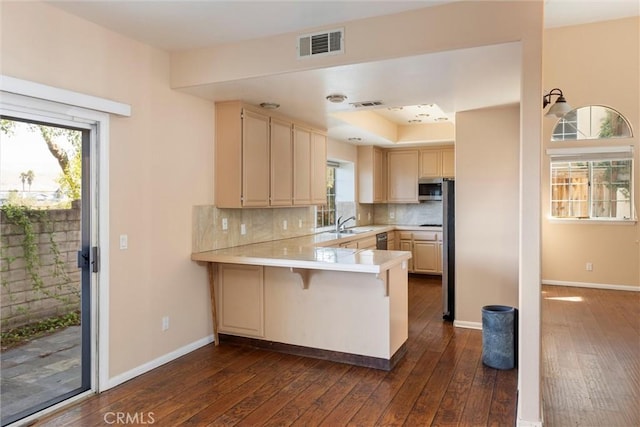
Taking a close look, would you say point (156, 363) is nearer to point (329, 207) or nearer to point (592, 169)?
point (329, 207)

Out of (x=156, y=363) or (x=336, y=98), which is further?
(x=336, y=98)

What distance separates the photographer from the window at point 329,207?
6665mm

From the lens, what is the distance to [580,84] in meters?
6.46

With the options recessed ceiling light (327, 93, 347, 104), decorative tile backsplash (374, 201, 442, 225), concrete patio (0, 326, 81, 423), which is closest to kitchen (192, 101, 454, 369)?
recessed ceiling light (327, 93, 347, 104)

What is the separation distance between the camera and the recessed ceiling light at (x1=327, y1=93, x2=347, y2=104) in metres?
3.75

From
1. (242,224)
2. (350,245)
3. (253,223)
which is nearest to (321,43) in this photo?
(242,224)

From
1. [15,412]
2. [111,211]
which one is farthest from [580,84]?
[15,412]

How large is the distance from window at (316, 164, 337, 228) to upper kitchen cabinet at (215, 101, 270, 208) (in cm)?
255

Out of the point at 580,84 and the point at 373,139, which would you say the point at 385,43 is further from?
the point at 580,84

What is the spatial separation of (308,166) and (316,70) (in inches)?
85.6

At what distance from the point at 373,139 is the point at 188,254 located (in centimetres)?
378

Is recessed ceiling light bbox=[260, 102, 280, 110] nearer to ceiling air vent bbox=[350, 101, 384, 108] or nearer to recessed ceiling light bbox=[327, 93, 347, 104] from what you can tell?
recessed ceiling light bbox=[327, 93, 347, 104]

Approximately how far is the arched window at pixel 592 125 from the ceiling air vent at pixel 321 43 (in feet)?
15.8

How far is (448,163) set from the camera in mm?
7391
